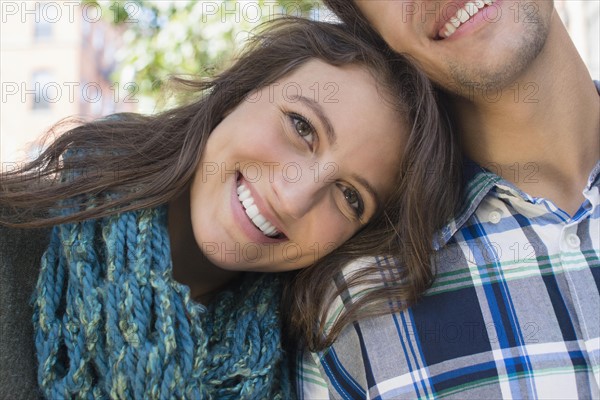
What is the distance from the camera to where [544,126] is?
1999mm

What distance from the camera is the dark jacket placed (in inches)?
60.5

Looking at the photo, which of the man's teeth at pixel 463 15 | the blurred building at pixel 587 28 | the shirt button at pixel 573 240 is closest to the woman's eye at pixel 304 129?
the man's teeth at pixel 463 15

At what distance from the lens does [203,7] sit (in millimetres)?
3746

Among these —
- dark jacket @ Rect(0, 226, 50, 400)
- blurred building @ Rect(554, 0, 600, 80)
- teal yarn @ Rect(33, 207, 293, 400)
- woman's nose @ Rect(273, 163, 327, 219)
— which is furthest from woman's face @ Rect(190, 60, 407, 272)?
blurred building @ Rect(554, 0, 600, 80)

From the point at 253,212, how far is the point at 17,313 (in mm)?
660

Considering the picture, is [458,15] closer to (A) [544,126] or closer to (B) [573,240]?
(A) [544,126]

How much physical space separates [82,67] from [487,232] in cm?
2256

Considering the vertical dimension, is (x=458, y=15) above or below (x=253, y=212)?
above

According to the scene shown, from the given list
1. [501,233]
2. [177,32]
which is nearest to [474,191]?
[501,233]

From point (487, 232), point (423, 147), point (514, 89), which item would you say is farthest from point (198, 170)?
point (514, 89)

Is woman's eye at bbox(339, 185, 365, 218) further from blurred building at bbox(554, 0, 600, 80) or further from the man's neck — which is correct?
blurred building at bbox(554, 0, 600, 80)

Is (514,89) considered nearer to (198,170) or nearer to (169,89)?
(198,170)

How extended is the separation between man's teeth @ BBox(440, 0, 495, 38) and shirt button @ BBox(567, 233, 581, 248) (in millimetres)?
668

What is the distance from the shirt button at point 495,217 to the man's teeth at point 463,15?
1.76ft
